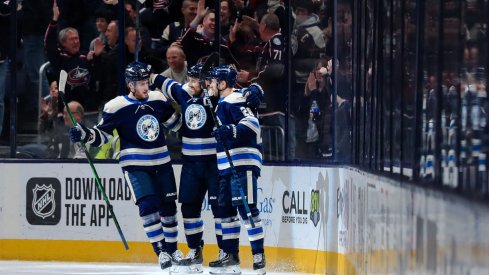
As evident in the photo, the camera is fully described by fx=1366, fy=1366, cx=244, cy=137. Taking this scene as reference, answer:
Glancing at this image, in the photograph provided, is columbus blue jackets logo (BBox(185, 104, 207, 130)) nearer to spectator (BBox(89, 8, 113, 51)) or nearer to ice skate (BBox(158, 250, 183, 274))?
ice skate (BBox(158, 250, 183, 274))

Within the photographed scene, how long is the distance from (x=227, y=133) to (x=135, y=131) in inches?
36.3

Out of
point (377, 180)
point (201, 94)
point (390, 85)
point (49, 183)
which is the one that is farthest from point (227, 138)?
point (390, 85)

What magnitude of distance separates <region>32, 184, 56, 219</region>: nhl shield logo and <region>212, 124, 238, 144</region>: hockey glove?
7.94 ft

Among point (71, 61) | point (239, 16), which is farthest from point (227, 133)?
point (71, 61)

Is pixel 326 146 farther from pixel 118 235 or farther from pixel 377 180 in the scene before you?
pixel 377 180

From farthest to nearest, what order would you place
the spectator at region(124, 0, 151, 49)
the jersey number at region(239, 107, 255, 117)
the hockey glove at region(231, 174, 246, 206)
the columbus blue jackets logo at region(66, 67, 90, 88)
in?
the columbus blue jackets logo at region(66, 67, 90, 88)
the spectator at region(124, 0, 151, 49)
the hockey glove at region(231, 174, 246, 206)
the jersey number at region(239, 107, 255, 117)

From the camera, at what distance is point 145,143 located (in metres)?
10.8

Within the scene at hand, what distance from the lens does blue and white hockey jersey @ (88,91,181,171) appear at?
35.5ft

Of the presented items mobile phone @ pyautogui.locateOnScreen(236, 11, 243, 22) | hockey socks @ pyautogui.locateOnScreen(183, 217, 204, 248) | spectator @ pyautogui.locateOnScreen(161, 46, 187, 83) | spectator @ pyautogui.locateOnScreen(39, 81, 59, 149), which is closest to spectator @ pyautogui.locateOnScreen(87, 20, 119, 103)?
spectator @ pyautogui.locateOnScreen(39, 81, 59, 149)

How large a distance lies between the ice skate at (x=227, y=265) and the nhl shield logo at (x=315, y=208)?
2.34 feet

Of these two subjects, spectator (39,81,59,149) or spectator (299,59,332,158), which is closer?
spectator (299,59,332,158)

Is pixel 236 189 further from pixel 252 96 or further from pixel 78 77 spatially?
pixel 78 77

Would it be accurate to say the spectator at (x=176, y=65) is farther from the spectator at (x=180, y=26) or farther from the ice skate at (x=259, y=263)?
the ice skate at (x=259, y=263)

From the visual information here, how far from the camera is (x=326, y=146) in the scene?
10969 millimetres
